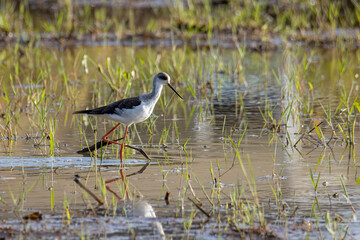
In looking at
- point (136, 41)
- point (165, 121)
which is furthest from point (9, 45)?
point (165, 121)

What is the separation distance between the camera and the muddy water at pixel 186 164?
5.00 m

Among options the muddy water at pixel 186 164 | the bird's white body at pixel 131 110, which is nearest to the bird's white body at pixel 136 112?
the bird's white body at pixel 131 110

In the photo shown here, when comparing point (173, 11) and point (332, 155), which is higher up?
point (173, 11)

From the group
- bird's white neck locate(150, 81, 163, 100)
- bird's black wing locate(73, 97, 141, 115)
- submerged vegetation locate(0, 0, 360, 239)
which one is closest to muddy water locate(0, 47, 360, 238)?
submerged vegetation locate(0, 0, 360, 239)

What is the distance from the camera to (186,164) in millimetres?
5938

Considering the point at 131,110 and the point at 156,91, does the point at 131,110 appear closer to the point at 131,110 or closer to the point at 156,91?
the point at 131,110

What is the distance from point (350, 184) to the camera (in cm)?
594

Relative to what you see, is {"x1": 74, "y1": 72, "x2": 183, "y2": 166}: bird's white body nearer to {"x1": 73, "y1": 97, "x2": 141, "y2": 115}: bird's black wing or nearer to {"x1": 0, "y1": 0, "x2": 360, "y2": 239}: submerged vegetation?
{"x1": 73, "y1": 97, "x2": 141, "y2": 115}: bird's black wing

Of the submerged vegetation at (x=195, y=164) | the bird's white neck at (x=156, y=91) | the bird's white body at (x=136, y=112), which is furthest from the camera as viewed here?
the bird's white neck at (x=156, y=91)

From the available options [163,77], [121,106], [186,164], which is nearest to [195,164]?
[186,164]

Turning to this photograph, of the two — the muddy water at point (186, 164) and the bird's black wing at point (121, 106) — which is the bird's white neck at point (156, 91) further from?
the muddy water at point (186, 164)

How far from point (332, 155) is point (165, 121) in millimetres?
2688

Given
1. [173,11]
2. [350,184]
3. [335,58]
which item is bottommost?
[350,184]

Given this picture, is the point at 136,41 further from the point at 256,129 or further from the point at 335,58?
the point at 256,129
